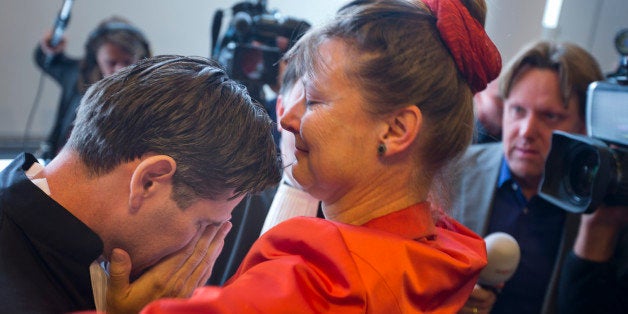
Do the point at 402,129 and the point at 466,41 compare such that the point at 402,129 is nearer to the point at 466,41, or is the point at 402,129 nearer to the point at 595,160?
the point at 466,41

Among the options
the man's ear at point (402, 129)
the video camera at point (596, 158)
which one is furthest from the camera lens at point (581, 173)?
the man's ear at point (402, 129)

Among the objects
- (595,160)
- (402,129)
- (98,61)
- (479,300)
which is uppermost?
(402,129)

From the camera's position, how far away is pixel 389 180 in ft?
3.25

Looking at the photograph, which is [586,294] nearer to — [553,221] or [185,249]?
[553,221]

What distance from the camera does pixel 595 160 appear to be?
1.49m

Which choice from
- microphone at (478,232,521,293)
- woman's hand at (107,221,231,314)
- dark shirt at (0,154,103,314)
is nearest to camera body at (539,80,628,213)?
microphone at (478,232,521,293)

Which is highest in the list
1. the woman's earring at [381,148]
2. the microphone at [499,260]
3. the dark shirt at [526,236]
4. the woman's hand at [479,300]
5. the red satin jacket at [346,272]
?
the woman's earring at [381,148]

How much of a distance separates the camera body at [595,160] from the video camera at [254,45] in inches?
28.7

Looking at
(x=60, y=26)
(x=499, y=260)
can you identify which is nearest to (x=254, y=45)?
(x=499, y=260)

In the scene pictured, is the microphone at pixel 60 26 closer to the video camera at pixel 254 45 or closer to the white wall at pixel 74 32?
the white wall at pixel 74 32

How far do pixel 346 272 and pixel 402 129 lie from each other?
242 millimetres

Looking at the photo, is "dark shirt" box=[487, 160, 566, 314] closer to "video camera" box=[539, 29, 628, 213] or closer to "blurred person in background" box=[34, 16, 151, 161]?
"video camera" box=[539, 29, 628, 213]

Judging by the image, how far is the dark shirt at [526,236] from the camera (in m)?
1.75

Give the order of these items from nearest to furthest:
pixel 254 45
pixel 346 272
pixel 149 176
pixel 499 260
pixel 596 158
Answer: pixel 346 272
pixel 149 176
pixel 499 260
pixel 596 158
pixel 254 45
